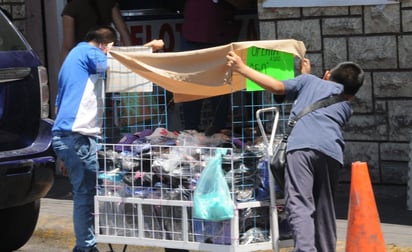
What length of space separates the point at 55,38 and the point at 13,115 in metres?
3.85

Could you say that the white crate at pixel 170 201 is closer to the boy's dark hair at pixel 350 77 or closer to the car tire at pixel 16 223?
the boy's dark hair at pixel 350 77

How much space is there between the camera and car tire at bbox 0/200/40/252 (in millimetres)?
6395

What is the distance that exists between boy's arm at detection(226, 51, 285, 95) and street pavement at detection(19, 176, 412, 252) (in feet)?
5.71

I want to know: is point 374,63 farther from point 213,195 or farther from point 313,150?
point 213,195

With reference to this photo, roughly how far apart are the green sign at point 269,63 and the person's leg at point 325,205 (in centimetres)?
60

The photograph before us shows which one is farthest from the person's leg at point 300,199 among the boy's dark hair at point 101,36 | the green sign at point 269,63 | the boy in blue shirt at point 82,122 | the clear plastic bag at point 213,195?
the boy's dark hair at point 101,36

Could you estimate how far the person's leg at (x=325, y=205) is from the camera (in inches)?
198

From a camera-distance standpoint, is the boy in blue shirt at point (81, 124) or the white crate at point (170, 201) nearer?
the white crate at point (170, 201)

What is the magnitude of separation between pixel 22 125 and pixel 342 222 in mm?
2737

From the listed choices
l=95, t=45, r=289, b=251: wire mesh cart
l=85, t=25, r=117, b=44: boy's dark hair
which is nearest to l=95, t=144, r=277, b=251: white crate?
l=95, t=45, r=289, b=251: wire mesh cart

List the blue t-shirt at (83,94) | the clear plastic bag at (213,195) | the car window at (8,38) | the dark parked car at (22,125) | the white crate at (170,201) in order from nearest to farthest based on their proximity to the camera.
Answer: the clear plastic bag at (213,195) → the white crate at (170,201) → the blue t-shirt at (83,94) → the dark parked car at (22,125) → the car window at (8,38)

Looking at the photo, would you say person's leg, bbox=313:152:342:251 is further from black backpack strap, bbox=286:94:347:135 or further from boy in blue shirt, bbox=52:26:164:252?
boy in blue shirt, bbox=52:26:164:252

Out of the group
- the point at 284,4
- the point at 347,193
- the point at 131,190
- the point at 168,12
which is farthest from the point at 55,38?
the point at 131,190

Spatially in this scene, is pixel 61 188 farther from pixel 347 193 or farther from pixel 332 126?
pixel 332 126
